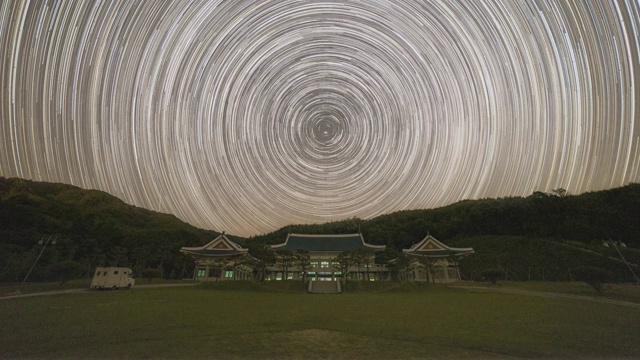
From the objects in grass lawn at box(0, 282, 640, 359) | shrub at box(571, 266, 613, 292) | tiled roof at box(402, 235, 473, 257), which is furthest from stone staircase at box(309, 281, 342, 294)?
shrub at box(571, 266, 613, 292)

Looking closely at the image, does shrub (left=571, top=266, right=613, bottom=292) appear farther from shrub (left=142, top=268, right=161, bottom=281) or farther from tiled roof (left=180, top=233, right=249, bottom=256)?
shrub (left=142, top=268, right=161, bottom=281)

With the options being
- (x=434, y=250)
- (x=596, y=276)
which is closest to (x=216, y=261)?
(x=434, y=250)

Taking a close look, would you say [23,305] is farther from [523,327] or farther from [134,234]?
[134,234]

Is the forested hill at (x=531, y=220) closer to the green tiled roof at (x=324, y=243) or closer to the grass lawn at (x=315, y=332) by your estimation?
the green tiled roof at (x=324, y=243)

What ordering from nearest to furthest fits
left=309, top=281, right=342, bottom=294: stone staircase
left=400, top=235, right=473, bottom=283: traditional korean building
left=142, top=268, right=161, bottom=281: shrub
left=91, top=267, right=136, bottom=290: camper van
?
left=91, top=267, right=136, bottom=290: camper van, left=309, top=281, right=342, bottom=294: stone staircase, left=400, top=235, right=473, bottom=283: traditional korean building, left=142, top=268, right=161, bottom=281: shrub

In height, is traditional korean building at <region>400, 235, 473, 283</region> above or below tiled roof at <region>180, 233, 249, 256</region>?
below

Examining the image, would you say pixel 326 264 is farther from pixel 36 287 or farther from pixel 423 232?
pixel 423 232

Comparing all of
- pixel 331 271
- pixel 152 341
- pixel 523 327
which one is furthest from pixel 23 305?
pixel 331 271
